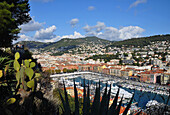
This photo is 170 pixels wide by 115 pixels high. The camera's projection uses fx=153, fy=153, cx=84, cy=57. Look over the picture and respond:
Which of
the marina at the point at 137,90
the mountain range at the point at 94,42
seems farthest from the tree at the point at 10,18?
the mountain range at the point at 94,42

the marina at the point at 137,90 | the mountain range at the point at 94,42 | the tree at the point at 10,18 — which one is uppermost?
the mountain range at the point at 94,42

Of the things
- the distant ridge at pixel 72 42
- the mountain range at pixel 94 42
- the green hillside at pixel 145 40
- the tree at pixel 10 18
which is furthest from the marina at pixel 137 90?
the distant ridge at pixel 72 42

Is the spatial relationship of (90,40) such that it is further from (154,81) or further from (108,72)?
(154,81)

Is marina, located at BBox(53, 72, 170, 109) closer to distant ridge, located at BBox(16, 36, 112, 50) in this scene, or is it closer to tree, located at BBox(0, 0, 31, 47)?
tree, located at BBox(0, 0, 31, 47)

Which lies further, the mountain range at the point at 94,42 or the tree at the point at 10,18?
the mountain range at the point at 94,42

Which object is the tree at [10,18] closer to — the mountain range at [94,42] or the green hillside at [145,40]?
the mountain range at [94,42]

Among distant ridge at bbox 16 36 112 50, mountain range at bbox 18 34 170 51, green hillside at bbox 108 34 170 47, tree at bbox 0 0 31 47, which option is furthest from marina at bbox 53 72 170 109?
distant ridge at bbox 16 36 112 50

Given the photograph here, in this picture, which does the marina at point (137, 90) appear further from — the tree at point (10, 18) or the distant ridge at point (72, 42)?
the distant ridge at point (72, 42)

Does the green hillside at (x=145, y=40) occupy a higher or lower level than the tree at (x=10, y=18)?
higher

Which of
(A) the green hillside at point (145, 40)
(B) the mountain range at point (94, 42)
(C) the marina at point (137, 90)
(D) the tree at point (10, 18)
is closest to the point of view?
(C) the marina at point (137, 90)

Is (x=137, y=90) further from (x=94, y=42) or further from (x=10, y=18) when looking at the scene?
(x=94, y=42)

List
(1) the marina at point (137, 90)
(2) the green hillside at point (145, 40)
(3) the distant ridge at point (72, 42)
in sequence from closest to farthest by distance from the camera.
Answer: (1) the marina at point (137, 90) < (2) the green hillside at point (145, 40) < (3) the distant ridge at point (72, 42)
